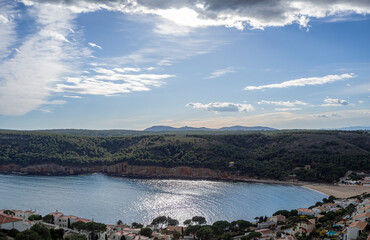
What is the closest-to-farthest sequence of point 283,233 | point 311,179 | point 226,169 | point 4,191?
point 283,233 → point 4,191 → point 311,179 → point 226,169

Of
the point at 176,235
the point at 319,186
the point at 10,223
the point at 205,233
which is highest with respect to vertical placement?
the point at 10,223

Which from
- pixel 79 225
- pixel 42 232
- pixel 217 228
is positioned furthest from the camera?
pixel 217 228

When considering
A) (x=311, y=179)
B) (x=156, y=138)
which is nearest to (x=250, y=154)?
(x=311, y=179)

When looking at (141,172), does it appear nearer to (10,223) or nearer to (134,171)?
(134,171)

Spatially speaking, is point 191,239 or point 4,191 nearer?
point 191,239

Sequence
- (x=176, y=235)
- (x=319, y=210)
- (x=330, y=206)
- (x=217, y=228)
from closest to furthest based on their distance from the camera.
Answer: (x=176, y=235) < (x=217, y=228) < (x=319, y=210) < (x=330, y=206)

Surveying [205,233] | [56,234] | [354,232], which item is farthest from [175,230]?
[354,232]

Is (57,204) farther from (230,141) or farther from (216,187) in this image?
(230,141)
